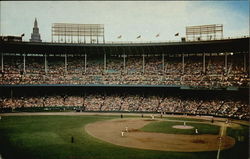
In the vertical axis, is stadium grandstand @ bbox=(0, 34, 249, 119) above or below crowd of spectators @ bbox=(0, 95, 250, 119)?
above

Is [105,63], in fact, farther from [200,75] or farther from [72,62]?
[200,75]

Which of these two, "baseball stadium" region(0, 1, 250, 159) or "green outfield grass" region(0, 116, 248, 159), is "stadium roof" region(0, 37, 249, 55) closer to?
"baseball stadium" region(0, 1, 250, 159)

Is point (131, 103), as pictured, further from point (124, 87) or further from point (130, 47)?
point (130, 47)

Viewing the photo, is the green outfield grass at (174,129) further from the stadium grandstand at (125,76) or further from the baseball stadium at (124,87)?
the stadium grandstand at (125,76)

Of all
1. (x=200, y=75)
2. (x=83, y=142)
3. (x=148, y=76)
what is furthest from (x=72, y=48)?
(x=83, y=142)

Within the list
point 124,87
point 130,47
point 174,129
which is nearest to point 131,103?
point 124,87

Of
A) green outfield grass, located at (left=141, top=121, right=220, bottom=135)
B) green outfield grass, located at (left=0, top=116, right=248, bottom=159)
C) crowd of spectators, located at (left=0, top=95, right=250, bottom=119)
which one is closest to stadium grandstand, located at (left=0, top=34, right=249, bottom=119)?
crowd of spectators, located at (left=0, top=95, right=250, bottom=119)
